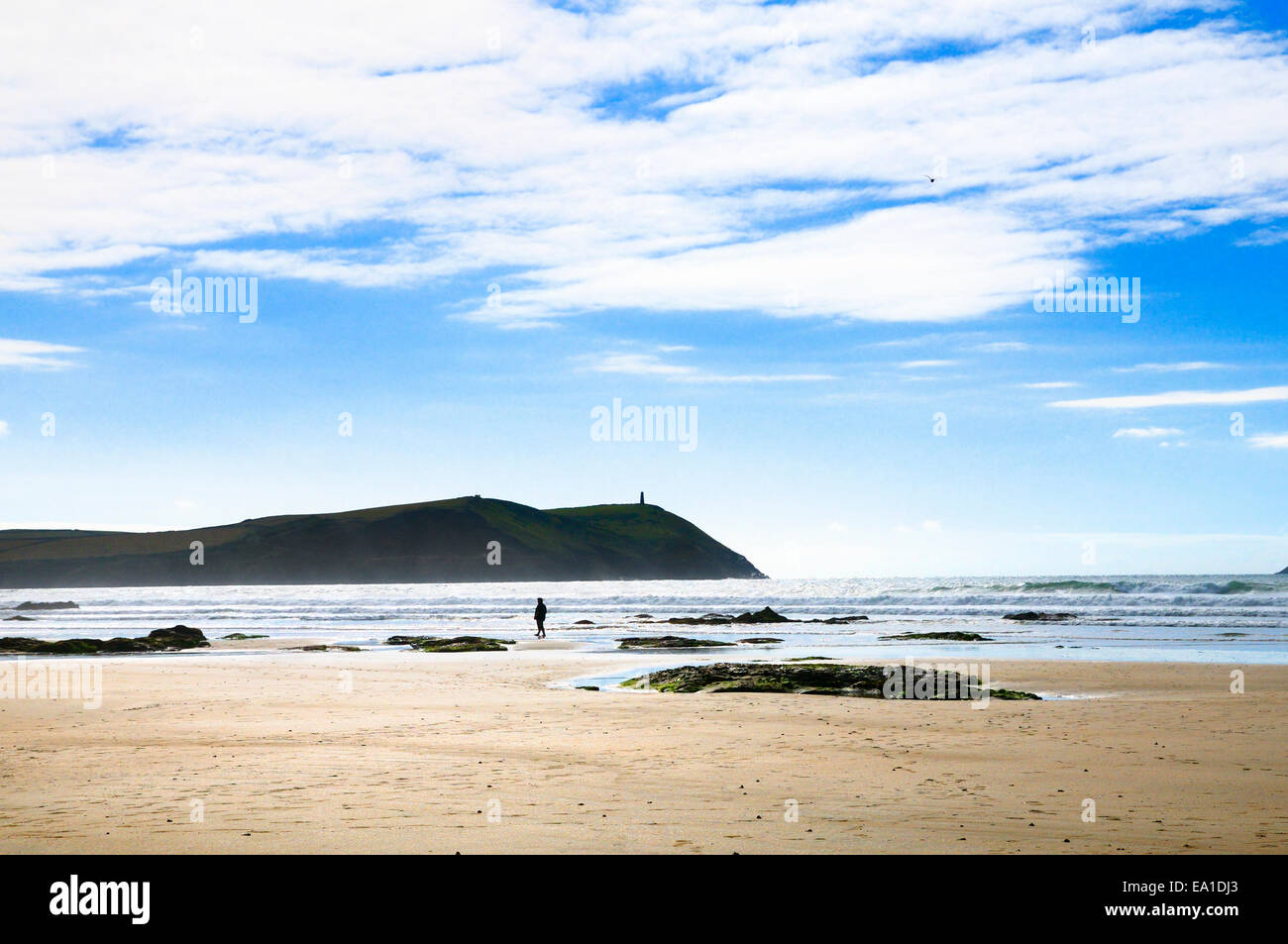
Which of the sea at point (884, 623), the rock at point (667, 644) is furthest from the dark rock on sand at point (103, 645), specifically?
the rock at point (667, 644)

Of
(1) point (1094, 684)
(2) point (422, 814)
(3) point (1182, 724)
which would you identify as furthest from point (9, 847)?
(1) point (1094, 684)

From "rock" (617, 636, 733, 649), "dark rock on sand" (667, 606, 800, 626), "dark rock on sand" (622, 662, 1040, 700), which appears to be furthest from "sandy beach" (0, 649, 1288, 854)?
"dark rock on sand" (667, 606, 800, 626)

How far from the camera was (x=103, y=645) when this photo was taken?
37.1 metres

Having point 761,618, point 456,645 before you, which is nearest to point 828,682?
point 456,645

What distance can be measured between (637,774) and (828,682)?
10237 millimetres

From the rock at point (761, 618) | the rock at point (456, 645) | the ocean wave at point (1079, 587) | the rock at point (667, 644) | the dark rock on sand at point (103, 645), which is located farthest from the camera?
the ocean wave at point (1079, 587)

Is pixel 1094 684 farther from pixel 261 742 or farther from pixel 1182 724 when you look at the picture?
pixel 261 742

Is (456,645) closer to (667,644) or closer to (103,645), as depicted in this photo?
(667,644)

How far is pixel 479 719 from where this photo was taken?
55.6ft

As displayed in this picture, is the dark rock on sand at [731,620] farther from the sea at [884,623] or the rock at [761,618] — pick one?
the sea at [884,623]

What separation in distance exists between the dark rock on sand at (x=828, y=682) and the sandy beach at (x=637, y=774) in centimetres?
119

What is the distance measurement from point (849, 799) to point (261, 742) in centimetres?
801

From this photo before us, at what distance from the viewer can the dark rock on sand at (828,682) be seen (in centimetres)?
2019
